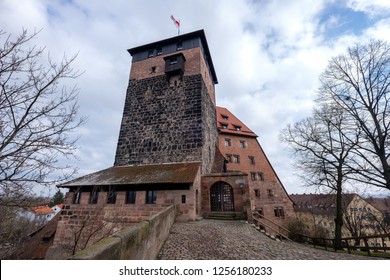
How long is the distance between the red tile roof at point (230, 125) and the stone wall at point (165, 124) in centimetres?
875

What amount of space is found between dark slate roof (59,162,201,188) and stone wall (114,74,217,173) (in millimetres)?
1320

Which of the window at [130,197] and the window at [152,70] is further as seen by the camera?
the window at [152,70]

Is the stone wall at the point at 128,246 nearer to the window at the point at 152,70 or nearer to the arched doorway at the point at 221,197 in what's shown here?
the arched doorway at the point at 221,197

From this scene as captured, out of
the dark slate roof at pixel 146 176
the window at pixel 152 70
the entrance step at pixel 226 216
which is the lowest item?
the entrance step at pixel 226 216

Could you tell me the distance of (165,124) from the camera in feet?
49.6

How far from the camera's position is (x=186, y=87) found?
52.5 feet

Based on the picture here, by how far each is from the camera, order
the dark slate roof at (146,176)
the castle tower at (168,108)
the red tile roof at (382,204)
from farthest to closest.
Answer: the red tile roof at (382,204) → the castle tower at (168,108) → the dark slate roof at (146,176)

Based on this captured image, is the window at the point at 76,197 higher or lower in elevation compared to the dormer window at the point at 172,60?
lower

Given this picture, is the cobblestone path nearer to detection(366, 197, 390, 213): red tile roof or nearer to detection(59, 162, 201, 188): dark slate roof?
detection(59, 162, 201, 188): dark slate roof

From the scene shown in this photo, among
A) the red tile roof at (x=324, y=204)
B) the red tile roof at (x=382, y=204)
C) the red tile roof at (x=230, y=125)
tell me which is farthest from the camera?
the red tile roof at (x=382, y=204)

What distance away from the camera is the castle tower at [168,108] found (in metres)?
14.1

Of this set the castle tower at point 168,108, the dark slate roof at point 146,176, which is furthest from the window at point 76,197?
the castle tower at point 168,108

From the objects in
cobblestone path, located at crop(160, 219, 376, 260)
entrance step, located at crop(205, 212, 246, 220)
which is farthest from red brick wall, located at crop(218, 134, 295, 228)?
cobblestone path, located at crop(160, 219, 376, 260)

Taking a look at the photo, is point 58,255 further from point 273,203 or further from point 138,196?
point 273,203
